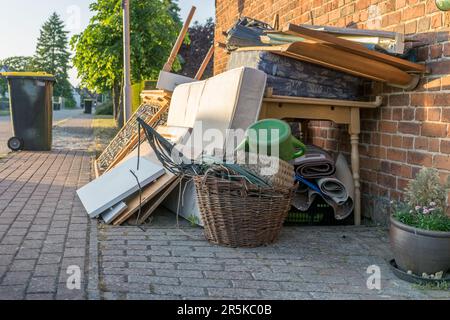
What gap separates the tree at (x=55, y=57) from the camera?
59656 mm

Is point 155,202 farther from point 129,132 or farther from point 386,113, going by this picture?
point 129,132

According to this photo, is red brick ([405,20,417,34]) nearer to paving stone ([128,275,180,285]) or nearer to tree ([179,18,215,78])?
paving stone ([128,275,180,285])

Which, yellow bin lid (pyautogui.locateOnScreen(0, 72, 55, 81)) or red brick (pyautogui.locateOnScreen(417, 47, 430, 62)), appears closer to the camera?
red brick (pyautogui.locateOnScreen(417, 47, 430, 62))

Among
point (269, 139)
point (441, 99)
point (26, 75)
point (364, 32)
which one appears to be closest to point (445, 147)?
point (441, 99)

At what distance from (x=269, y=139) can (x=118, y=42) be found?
1053 cm

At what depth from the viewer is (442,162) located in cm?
392

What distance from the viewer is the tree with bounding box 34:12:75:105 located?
196 feet

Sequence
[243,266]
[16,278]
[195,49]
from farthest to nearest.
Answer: [195,49] → [243,266] → [16,278]

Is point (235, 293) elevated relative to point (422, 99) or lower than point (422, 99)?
lower

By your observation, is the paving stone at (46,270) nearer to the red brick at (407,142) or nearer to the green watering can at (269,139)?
the green watering can at (269,139)

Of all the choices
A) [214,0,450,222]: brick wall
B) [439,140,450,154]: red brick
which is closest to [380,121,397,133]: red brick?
[214,0,450,222]: brick wall

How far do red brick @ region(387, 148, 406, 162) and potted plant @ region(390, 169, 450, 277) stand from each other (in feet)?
3.15

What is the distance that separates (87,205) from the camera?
484 cm

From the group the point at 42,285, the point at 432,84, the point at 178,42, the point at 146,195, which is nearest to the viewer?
the point at 42,285
